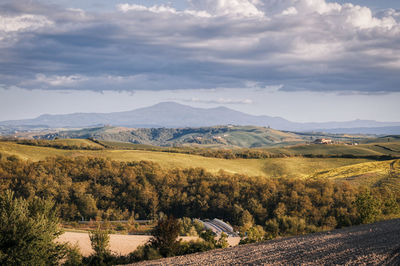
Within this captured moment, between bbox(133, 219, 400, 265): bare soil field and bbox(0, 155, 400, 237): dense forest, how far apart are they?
18.6m

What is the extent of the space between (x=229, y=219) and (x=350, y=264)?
1926 inches

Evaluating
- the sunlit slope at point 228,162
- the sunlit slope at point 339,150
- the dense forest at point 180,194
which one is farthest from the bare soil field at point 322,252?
the sunlit slope at point 339,150

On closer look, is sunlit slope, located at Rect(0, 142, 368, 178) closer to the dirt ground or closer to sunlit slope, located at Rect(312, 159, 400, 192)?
sunlit slope, located at Rect(312, 159, 400, 192)

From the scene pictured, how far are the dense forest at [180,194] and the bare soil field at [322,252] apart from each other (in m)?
18.6

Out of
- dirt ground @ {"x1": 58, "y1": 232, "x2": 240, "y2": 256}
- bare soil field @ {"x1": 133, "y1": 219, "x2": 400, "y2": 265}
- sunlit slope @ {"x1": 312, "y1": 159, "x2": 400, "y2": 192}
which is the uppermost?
bare soil field @ {"x1": 133, "y1": 219, "x2": 400, "y2": 265}

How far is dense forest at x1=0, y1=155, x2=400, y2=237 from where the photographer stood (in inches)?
2598

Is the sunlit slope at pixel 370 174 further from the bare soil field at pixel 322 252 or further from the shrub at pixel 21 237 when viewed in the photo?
the shrub at pixel 21 237

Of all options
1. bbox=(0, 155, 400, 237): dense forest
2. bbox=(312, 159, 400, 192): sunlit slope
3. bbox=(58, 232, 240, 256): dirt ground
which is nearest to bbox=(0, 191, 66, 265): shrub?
bbox=(58, 232, 240, 256): dirt ground

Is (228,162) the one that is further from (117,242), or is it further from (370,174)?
(117,242)

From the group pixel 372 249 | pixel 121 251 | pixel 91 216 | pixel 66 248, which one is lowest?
pixel 91 216

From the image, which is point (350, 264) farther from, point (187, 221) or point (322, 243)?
point (187, 221)

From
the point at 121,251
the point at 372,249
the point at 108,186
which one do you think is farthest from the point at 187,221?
the point at 372,249

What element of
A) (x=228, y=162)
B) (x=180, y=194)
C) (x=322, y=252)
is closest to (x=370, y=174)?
(x=228, y=162)

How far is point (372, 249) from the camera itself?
27.3m
